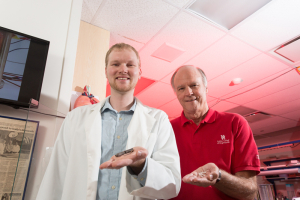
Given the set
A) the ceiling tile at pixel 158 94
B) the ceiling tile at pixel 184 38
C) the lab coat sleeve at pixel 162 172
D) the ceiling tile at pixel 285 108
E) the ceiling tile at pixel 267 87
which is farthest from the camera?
the ceiling tile at pixel 285 108

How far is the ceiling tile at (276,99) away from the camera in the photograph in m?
4.35

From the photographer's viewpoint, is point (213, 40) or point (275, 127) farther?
point (275, 127)

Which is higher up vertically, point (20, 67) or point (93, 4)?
point (93, 4)

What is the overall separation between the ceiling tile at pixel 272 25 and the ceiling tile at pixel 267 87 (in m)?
1.03

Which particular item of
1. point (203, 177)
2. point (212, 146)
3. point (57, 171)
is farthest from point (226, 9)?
point (57, 171)

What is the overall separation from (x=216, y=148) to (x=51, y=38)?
1508 mm

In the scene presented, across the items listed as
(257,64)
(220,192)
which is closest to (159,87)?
(257,64)

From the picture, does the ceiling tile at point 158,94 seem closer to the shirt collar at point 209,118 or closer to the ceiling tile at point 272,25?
the ceiling tile at point 272,25

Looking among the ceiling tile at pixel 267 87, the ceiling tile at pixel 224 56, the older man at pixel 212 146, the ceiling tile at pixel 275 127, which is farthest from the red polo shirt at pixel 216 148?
the ceiling tile at pixel 275 127

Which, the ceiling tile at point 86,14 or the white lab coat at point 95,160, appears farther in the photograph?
the ceiling tile at point 86,14

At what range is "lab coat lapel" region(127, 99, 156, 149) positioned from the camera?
1115mm

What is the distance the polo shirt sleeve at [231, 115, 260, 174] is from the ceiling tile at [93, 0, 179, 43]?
4.96ft

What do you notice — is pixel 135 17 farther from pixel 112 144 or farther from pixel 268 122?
pixel 268 122

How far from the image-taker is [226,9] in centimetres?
245
